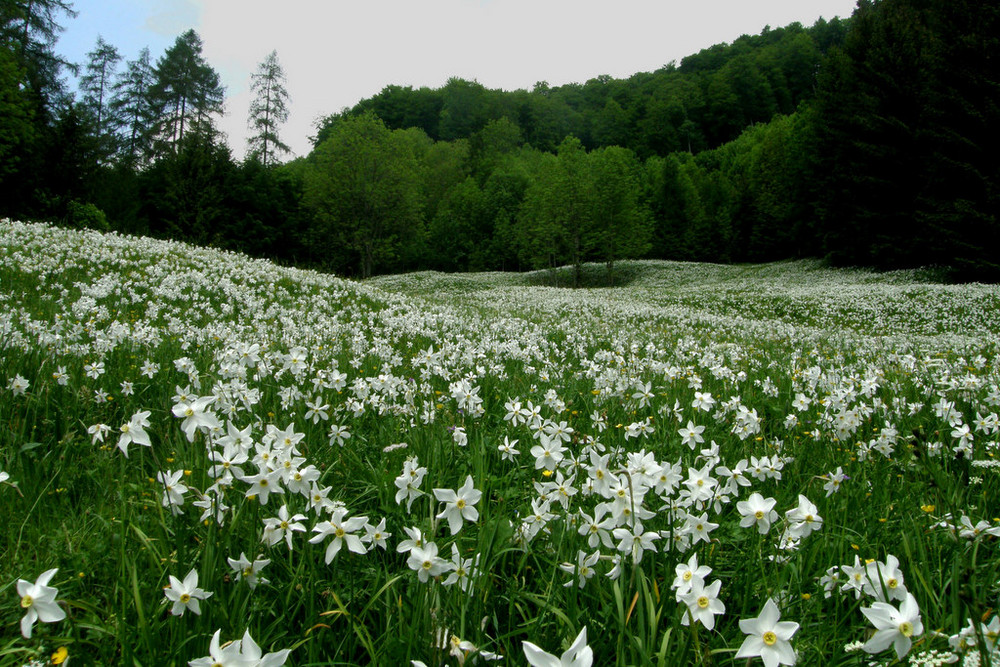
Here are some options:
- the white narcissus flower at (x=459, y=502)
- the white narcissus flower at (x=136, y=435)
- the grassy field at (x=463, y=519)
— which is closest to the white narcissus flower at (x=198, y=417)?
the grassy field at (x=463, y=519)

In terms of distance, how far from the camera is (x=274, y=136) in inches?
2450

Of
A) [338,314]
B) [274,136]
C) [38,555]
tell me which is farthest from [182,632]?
[274,136]

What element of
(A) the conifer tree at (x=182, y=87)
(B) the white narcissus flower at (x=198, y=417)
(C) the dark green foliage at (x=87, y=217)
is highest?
(A) the conifer tree at (x=182, y=87)

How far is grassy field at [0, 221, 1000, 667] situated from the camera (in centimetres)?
149

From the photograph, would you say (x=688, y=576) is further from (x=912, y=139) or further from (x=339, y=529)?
(x=912, y=139)

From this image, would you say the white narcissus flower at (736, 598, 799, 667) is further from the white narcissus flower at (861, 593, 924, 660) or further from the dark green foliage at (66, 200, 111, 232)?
the dark green foliage at (66, 200, 111, 232)

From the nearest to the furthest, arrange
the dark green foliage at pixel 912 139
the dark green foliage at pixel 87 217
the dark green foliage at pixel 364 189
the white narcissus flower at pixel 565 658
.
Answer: the white narcissus flower at pixel 565 658
the dark green foliage at pixel 87 217
the dark green foliage at pixel 912 139
the dark green foliage at pixel 364 189

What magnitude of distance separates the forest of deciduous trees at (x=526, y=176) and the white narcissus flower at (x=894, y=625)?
3471cm

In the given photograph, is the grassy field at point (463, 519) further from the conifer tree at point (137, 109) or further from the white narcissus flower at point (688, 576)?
the conifer tree at point (137, 109)

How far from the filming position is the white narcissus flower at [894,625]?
1065 mm

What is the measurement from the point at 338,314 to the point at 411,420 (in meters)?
6.36

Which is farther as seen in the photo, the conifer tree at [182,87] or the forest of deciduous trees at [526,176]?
the conifer tree at [182,87]

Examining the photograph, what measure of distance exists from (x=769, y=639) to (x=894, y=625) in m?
0.26

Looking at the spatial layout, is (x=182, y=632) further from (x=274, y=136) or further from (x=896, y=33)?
(x=274, y=136)
